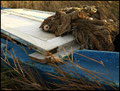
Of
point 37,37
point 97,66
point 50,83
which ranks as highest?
point 37,37

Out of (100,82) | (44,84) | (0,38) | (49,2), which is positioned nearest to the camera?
→ (100,82)

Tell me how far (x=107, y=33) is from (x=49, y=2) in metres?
5.27

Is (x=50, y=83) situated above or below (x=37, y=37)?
below

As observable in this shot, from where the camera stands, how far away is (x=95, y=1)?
5.18 m

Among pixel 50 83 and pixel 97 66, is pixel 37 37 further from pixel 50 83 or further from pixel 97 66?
pixel 97 66

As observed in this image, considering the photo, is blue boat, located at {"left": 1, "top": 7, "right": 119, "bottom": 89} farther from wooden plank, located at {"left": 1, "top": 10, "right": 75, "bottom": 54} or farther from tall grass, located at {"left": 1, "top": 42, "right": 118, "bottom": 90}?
wooden plank, located at {"left": 1, "top": 10, "right": 75, "bottom": 54}

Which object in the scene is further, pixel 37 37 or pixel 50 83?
pixel 37 37

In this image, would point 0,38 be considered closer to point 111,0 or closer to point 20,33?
point 20,33

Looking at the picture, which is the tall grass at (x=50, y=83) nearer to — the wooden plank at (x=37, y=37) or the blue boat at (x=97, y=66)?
the blue boat at (x=97, y=66)

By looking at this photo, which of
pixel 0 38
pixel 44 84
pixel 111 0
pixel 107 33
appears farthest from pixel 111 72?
pixel 111 0

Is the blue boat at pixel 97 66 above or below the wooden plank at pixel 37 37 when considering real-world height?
below

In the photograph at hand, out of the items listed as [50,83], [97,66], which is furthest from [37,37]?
[97,66]

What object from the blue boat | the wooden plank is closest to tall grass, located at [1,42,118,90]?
the blue boat

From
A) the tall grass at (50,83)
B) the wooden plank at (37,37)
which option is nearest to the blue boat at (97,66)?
the tall grass at (50,83)
